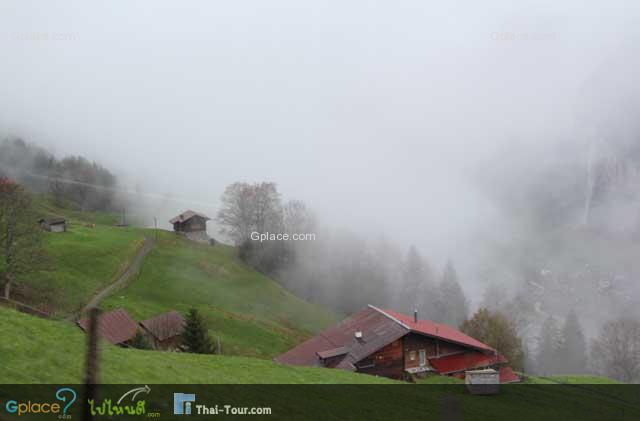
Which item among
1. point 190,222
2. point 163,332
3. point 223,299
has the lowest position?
point 163,332

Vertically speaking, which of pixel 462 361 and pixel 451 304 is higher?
pixel 451 304

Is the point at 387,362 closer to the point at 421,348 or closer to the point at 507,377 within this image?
the point at 421,348

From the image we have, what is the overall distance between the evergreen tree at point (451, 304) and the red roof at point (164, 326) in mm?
67805

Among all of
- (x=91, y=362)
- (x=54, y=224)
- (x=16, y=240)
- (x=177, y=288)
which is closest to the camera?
(x=91, y=362)

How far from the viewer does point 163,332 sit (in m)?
42.4

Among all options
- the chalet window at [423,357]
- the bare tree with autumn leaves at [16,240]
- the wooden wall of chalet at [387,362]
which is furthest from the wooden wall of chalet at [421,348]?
the bare tree with autumn leaves at [16,240]

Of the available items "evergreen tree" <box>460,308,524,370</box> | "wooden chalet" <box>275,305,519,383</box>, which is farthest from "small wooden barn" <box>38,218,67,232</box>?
"evergreen tree" <box>460,308,524,370</box>

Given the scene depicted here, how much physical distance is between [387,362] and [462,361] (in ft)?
19.6

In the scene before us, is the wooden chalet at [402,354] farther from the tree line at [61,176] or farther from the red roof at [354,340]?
the tree line at [61,176]

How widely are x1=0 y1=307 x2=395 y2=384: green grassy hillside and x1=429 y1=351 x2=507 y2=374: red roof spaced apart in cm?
1310

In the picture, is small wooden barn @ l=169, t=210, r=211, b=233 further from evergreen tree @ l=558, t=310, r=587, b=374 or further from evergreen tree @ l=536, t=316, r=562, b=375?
evergreen tree @ l=558, t=310, r=587, b=374

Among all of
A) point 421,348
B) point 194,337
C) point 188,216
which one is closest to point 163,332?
point 194,337

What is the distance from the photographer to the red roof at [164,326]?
42188 millimetres
